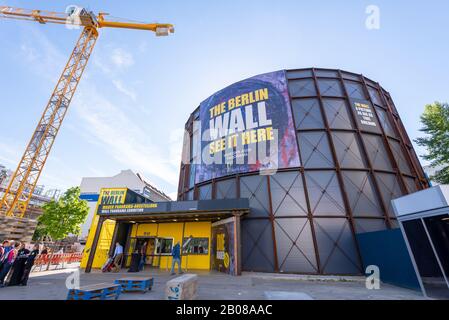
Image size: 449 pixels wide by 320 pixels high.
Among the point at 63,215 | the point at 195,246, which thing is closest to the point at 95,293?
the point at 195,246

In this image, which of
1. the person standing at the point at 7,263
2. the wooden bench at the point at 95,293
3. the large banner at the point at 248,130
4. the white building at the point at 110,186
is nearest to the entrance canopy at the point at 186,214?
the large banner at the point at 248,130

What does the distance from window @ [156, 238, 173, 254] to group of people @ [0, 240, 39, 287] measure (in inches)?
396

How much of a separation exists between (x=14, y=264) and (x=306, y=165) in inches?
758

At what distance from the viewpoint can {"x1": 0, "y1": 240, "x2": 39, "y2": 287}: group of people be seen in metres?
9.07

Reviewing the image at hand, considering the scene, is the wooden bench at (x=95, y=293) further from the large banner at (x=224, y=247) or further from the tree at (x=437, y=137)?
the tree at (x=437, y=137)

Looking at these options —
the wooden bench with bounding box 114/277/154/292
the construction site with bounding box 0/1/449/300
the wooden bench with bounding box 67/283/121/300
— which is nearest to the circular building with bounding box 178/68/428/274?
the construction site with bounding box 0/1/449/300

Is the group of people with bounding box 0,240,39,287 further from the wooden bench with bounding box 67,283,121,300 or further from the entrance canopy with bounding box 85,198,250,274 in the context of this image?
the wooden bench with bounding box 67,283,121,300

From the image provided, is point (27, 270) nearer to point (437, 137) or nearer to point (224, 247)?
point (224, 247)

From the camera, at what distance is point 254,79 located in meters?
21.9

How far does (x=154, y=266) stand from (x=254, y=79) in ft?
71.4

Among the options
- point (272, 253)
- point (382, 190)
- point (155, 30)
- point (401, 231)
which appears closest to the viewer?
point (401, 231)

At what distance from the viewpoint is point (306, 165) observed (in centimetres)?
1686
